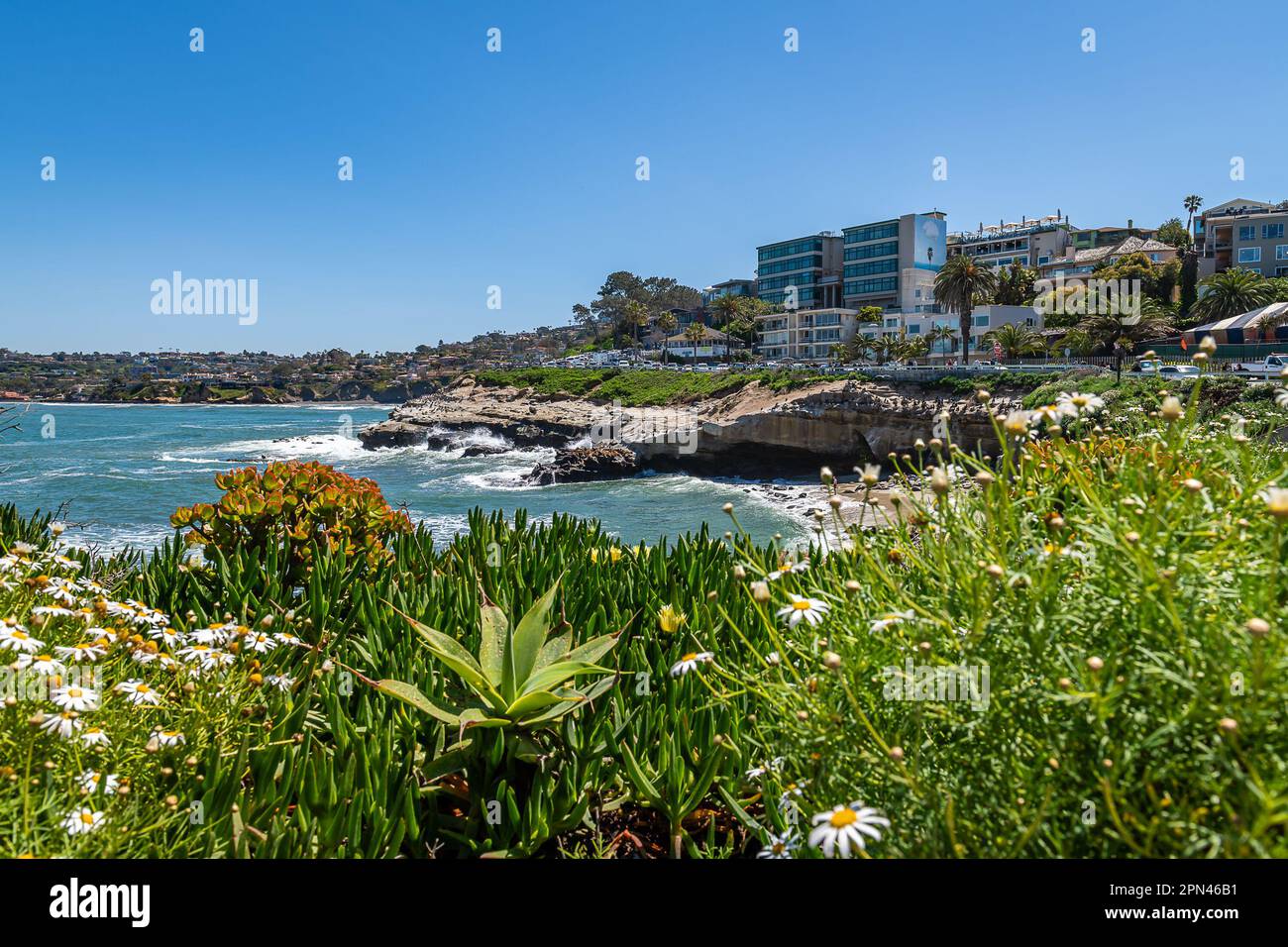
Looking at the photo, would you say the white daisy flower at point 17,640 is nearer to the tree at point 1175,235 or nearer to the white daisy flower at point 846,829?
the white daisy flower at point 846,829

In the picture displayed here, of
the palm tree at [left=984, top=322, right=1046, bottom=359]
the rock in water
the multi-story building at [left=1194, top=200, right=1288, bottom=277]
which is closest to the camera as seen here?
the rock in water

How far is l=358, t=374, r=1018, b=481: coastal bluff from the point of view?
4353 cm

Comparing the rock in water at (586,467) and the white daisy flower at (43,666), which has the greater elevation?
the white daisy flower at (43,666)

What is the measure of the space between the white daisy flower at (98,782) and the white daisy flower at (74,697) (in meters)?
0.22

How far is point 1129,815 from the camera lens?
188 centimetres

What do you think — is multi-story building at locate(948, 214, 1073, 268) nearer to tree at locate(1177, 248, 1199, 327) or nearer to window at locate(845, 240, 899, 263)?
window at locate(845, 240, 899, 263)

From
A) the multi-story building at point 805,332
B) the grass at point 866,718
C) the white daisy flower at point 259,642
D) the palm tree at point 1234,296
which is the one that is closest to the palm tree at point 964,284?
the palm tree at point 1234,296

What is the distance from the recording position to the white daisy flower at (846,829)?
2.07 metres

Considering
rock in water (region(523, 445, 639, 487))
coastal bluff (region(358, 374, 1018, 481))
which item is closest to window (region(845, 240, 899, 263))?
coastal bluff (region(358, 374, 1018, 481))

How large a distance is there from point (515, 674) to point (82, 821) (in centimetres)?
170

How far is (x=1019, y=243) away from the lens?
10169 cm

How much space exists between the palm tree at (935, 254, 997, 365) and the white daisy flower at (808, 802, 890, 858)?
6368cm
